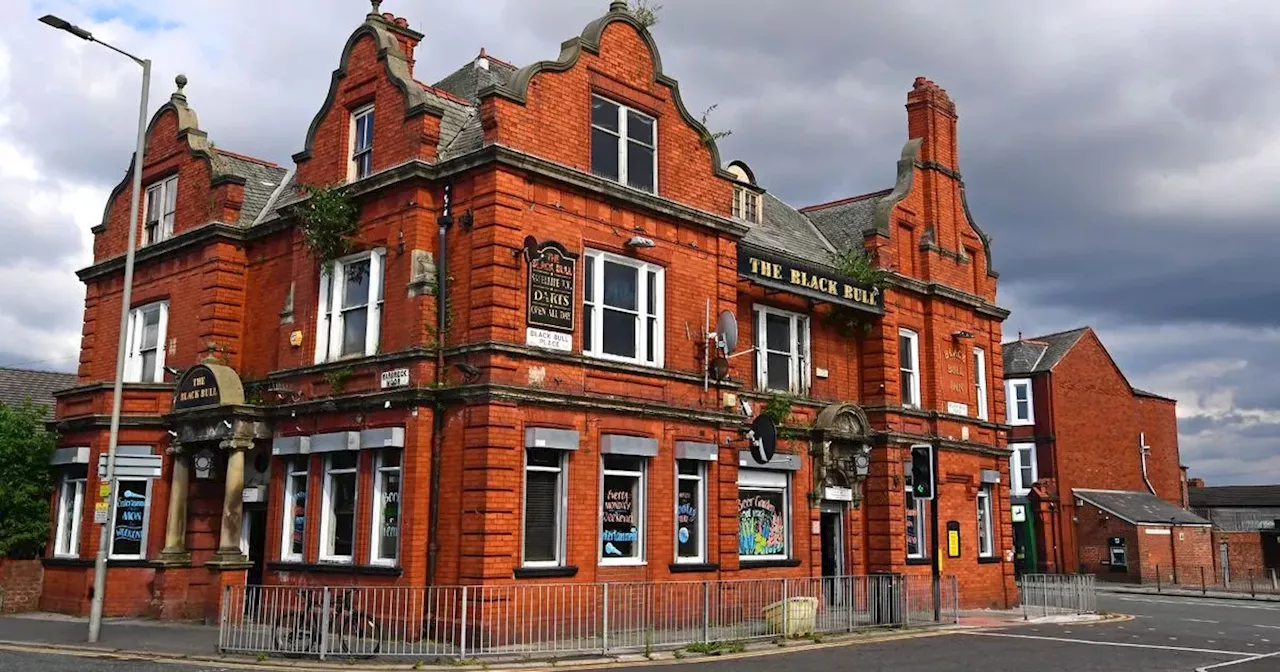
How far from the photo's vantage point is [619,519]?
63.5 ft

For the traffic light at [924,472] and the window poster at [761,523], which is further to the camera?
the window poster at [761,523]

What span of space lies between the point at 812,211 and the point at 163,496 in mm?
18951

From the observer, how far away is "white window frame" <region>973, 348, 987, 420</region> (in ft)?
98.7

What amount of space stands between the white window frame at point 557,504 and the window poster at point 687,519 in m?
2.85

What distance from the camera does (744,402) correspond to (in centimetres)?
2320

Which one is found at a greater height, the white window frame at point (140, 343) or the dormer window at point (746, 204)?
the dormer window at point (746, 204)

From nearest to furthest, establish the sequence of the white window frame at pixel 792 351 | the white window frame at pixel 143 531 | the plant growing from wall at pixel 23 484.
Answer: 1. the white window frame at pixel 143 531
2. the plant growing from wall at pixel 23 484
3. the white window frame at pixel 792 351

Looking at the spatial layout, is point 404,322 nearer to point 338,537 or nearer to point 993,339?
point 338,537

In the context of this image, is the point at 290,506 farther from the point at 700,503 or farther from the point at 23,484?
the point at 23,484

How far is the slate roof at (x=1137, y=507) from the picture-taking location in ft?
146

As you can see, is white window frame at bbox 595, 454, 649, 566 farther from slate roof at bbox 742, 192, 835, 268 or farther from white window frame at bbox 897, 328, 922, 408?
white window frame at bbox 897, 328, 922, 408

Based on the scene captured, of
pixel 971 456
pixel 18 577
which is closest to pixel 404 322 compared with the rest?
pixel 18 577

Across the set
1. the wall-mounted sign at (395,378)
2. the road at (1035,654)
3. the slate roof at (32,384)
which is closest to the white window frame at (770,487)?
the road at (1035,654)

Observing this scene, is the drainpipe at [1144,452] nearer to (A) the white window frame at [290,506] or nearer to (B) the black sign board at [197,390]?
(A) the white window frame at [290,506]
